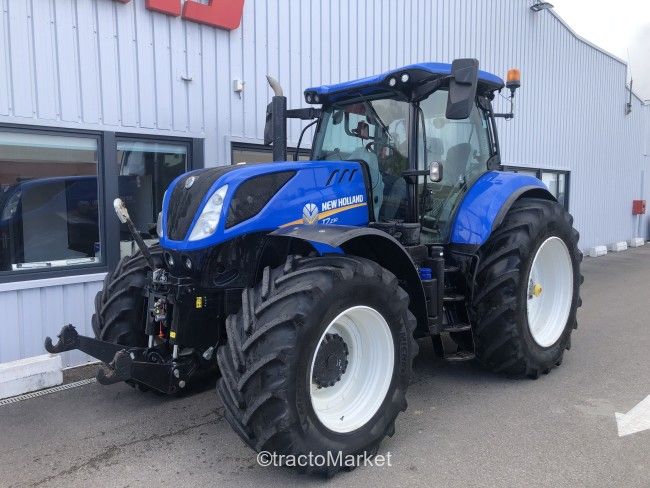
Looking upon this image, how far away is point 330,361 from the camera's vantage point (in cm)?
318

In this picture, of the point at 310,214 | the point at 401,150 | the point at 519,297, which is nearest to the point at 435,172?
the point at 401,150

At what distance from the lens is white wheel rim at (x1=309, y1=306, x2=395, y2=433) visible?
318 cm

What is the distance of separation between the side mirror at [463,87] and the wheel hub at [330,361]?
63.1 inches

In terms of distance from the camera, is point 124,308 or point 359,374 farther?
point 124,308

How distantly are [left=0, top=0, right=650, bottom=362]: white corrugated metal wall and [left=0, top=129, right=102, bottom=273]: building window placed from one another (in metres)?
0.21

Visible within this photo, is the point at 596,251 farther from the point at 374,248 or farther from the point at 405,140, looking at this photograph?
the point at 374,248

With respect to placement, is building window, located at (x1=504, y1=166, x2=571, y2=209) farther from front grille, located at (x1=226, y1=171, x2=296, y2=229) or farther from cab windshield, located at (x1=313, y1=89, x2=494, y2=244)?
front grille, located at (x1=226, y1=171, x2=296, y2=229)

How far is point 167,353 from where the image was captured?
3.60 metres

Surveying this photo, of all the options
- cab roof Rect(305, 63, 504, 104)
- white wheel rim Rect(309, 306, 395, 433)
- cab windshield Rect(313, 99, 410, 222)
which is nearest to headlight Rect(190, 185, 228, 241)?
white wheel rim Rect(309, 306, 395, 433)

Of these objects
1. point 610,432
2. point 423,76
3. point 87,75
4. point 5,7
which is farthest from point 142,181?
point 610,432

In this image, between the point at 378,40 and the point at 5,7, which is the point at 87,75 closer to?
the point at 5,7

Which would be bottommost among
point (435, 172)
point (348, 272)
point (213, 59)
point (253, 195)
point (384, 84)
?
point (348, 272)

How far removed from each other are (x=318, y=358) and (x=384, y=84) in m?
2.02

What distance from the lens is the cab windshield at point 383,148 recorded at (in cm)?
404
